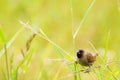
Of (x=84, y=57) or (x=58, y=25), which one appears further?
(x=58, y=25)

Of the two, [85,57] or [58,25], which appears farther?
[58,25]

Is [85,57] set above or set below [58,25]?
above

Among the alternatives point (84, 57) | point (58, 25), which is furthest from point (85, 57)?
point (58, 25)

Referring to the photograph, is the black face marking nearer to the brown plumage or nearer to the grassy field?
the brown plumage

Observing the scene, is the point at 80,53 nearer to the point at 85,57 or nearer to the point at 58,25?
the point at 85,57

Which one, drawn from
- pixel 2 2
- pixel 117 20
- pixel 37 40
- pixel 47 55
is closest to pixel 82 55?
pixel 47 55

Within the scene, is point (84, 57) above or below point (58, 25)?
above

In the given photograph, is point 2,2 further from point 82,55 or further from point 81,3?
point 82,55

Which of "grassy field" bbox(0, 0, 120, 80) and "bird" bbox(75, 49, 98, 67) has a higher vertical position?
"bird" bbox(75, 49, 98, 67)

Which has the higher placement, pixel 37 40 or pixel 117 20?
pixel 37 40

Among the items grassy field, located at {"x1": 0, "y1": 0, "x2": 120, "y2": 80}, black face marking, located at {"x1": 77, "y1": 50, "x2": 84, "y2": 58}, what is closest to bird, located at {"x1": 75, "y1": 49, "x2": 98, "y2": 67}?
black face marking, located at {"x1": 77, "y1": 50, "x2": 84, "y2": 58}

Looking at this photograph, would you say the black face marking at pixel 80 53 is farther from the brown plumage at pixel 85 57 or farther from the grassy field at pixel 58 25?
the grassy field at pixel 58 25
